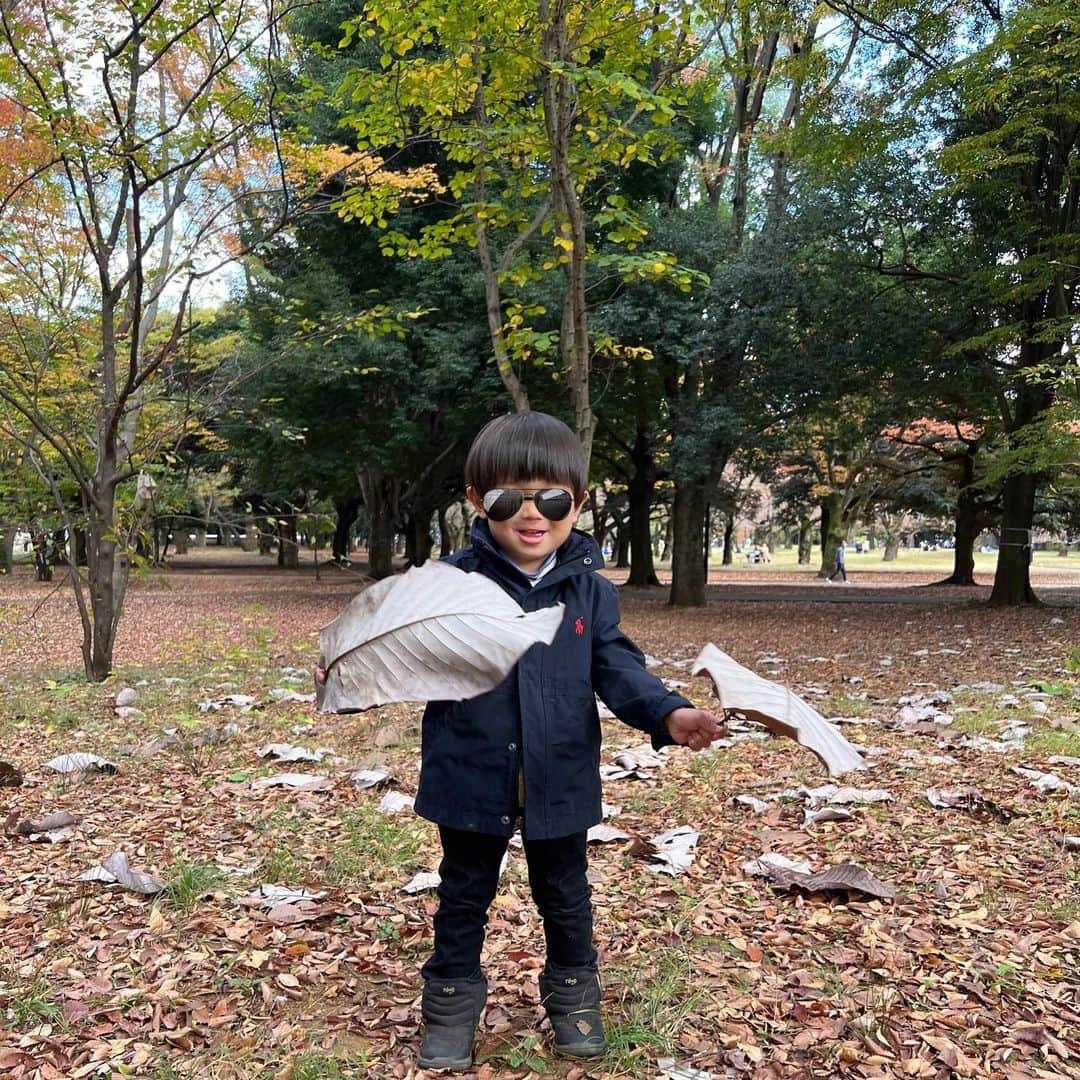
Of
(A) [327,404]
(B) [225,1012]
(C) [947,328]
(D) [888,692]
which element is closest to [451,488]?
(A) [327,404]

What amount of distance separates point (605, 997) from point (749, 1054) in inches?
17.7

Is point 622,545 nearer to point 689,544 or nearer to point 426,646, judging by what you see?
point 689,544

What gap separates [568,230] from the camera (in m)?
6.19

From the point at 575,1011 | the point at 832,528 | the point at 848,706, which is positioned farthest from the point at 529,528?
the point at 832,528

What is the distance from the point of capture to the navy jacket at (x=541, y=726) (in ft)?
7.16

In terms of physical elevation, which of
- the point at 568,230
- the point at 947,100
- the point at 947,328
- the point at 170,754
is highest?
the point at 947,100

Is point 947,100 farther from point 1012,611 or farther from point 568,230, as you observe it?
point 568,230

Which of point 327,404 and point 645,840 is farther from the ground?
point 327,404

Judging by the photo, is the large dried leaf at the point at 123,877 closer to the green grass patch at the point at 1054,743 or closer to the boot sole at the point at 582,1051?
the boot sole at the point at 582,1051

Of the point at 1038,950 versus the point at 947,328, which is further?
the point at 947,328

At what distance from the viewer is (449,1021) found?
228 centimetres

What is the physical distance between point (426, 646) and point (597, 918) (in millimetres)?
1806

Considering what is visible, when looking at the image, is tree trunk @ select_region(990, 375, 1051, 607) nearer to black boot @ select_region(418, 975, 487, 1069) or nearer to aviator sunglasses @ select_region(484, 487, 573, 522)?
aviator sunglasses @ select_region(484, 487, 573, 522)

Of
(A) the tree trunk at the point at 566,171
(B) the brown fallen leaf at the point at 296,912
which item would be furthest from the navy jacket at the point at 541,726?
(A) the tree trunk at the point at 566,171
